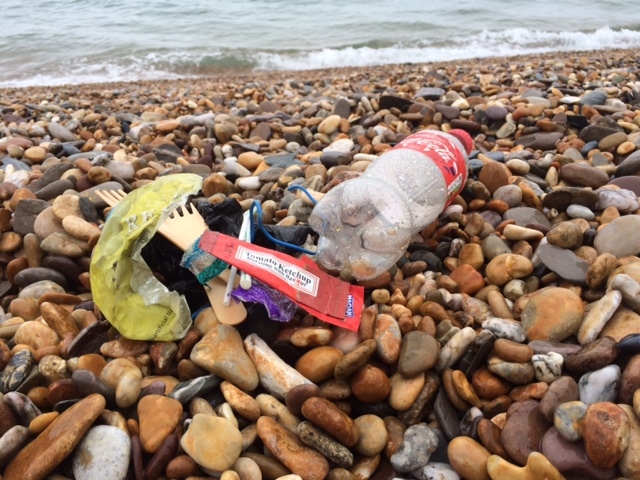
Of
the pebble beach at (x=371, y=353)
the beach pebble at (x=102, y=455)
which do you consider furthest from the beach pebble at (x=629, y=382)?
the beach pebble at (x=102, y=455)

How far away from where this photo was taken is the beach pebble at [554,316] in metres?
1.80

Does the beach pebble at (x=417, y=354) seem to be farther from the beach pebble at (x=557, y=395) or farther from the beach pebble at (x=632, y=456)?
the beach pebble at (x=632, y=456)

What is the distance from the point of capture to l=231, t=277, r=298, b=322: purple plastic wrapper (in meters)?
1.93

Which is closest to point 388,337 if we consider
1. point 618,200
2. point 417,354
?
point 417,354

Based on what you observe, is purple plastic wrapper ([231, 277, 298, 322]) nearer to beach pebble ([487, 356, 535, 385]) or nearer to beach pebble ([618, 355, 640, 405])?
beach pebble ([487, 356, 535, 385])

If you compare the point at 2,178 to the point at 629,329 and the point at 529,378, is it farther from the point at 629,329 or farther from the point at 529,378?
the point at 629,329

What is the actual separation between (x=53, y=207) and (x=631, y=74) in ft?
23.5

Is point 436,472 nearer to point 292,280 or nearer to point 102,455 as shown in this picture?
point 292,280

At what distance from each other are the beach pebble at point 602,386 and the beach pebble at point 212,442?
3.69 feet

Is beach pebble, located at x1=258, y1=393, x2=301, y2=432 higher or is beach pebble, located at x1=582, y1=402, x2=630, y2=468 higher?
beach pebble, located at x1=582, y1=402, x2=630, y2=468

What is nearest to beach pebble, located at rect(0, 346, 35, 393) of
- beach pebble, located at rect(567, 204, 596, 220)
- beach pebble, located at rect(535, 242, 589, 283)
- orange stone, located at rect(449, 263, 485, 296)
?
orange stone, located at rect(449, 263, 485, 296)

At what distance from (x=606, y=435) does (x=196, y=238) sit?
1.63 meters

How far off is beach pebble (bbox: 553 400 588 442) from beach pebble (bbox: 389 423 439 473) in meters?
0.39

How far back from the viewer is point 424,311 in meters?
2.00
